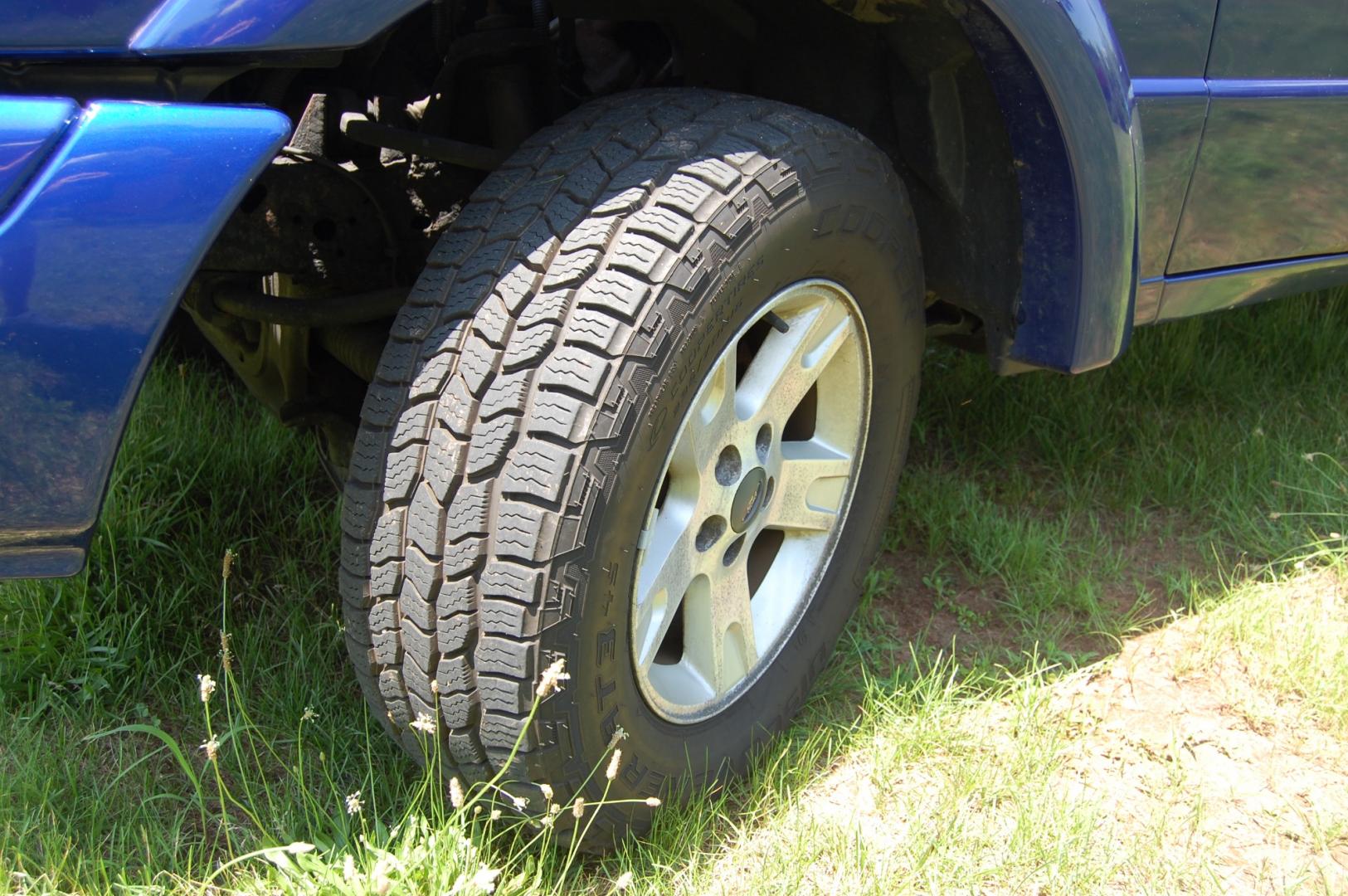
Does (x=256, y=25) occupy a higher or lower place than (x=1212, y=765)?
higher

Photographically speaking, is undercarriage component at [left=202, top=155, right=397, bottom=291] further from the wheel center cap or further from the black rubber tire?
the wheel center cap

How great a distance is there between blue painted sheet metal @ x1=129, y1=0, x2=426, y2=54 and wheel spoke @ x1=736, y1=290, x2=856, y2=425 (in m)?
0.75

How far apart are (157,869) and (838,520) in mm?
1148

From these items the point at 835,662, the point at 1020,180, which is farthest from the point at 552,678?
the point at 1020,180

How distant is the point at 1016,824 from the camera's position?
5.65 feet

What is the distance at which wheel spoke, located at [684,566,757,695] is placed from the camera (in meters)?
1.74

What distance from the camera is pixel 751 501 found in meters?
1.75

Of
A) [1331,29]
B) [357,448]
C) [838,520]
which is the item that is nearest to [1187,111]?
[1331,29]

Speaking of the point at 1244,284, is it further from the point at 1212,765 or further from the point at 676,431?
the point at 676,431

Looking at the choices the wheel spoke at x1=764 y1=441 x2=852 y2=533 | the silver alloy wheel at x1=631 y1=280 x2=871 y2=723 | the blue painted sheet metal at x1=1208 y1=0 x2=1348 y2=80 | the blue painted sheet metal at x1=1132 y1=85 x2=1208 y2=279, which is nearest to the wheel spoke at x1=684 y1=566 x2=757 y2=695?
the silver alloy wheel at x1=631 y1=280 x2=871 y2=723

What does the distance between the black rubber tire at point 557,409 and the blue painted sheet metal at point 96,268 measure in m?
0.35

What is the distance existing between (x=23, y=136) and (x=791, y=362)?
102 cm

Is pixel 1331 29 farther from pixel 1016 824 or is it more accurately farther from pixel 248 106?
pixel 248 106

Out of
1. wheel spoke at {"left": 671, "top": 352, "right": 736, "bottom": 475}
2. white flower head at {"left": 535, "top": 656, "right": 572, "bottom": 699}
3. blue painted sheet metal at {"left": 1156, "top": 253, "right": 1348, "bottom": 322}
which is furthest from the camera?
blue painted sheet metal at {"left": 1156, "top": 253, "right": 1348, "bottom": 322}
